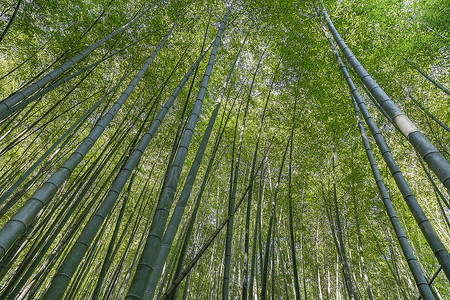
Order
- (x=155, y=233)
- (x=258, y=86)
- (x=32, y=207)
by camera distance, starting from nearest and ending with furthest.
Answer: (x=155, y=233)
(x=32, y=207)
(x=258, y=86)

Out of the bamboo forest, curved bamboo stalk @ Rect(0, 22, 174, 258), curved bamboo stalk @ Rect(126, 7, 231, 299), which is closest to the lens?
curved bamboo stalk @ Rect(126, 7, 231, 299)

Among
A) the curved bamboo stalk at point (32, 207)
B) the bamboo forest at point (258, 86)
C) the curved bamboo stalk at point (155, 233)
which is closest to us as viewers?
the curved bamboo stalk at point (155, 233)

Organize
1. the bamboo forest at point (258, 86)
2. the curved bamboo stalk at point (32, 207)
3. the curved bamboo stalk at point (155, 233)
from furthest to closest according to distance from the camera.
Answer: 1. the bamboo forest at point (258, 86)
2. the curved bamboo stalk at point (32, 207)
3. the curved bamboo stalk at point (155, 233)

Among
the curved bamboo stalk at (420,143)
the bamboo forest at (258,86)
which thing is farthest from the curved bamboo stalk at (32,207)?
the bamboo forest at (258,86)

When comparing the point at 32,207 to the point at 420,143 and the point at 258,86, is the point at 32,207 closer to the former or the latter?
the point at 420,143

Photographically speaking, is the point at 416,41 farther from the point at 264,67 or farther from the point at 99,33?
the point at 99,33

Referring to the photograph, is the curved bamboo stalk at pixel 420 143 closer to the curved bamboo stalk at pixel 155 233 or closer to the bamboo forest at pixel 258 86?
the curved bamboo stalk at pixel 155 233

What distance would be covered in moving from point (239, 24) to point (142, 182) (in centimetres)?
473

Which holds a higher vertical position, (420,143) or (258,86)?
(258,86)

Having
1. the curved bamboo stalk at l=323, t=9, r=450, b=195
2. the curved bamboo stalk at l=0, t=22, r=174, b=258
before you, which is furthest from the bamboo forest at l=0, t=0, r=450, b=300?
the curved bamboo stalk at l=323, t=9, r=450, b=195

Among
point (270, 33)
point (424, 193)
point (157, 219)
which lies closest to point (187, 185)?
point (157, 219)

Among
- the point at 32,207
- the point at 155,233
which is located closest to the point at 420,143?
the point at 155,233

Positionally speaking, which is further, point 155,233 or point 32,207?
point 32,207

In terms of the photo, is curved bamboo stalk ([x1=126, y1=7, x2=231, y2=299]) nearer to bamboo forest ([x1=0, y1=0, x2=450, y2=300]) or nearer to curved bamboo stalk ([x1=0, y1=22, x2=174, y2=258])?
curved bamboo stalk ([x1=0, y1=22, x2=174, y2=258])
